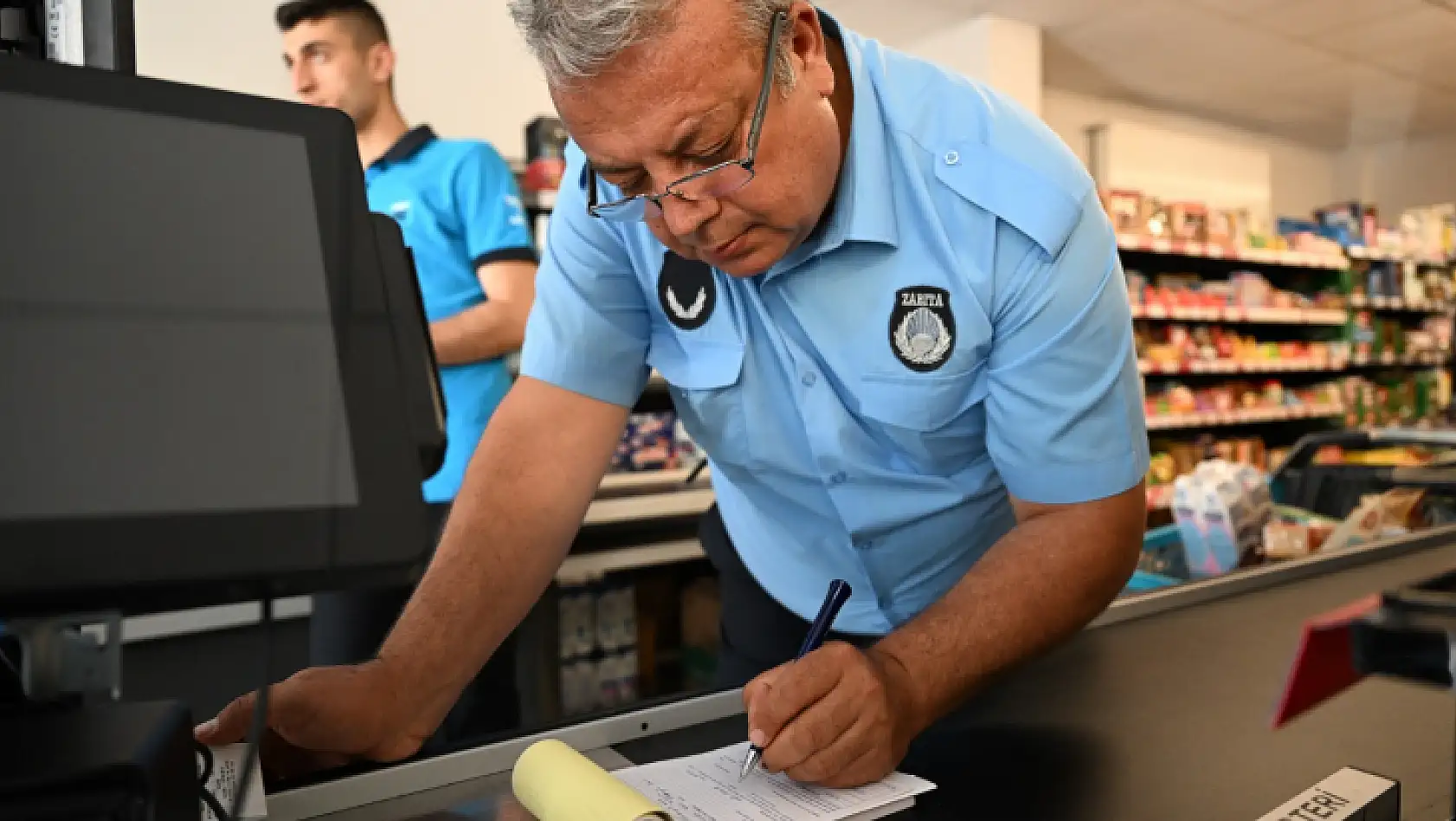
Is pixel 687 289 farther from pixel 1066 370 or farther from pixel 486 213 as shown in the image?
pixel 486 213

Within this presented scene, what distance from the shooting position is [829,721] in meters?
0.72

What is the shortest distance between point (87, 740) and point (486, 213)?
→ 162cm

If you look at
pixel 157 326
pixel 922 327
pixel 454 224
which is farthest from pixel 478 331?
pixel 157 326

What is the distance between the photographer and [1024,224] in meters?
0.96

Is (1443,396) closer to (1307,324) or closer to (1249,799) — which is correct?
(1307,324)

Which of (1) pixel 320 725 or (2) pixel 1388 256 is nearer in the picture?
(1) pixel 320 725

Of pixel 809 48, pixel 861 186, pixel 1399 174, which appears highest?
pixel 1399 174

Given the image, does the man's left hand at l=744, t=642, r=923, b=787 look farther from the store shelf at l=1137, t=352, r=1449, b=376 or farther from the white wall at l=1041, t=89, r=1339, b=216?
the white wall at l=1041, t=89, r=1339, b=216

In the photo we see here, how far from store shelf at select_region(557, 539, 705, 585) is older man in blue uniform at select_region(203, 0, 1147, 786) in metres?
1.60

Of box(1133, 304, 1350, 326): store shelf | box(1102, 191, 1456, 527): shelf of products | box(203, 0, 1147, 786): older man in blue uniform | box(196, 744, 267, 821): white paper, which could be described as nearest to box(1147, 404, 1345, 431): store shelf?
box(1102, 191, 1456, 527): shelf of products

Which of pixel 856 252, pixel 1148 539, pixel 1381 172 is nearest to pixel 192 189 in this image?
pixel 856 252

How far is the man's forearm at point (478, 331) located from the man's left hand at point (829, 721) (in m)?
1.27

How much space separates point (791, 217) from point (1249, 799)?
616 mm

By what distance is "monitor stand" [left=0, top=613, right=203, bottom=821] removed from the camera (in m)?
0.39
